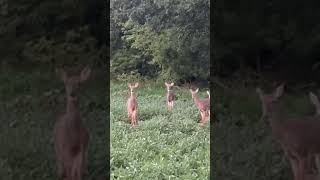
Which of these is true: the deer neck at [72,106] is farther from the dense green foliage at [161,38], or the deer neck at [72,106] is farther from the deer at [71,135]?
the dense green foliage at [161,38]

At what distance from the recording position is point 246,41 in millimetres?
1911

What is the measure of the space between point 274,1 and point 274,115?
45cm

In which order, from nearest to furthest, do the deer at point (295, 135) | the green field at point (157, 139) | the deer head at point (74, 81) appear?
the deer at point (295, 135) → the deer head at point (74, 81) → the green field at point (157, 139)

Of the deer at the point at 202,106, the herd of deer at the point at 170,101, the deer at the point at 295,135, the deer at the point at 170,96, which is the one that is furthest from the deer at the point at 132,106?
the deer at the point at 295,135

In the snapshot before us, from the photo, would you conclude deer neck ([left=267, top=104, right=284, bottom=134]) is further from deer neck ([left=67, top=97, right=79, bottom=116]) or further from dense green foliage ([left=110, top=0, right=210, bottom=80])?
dense green foliage ([left=110, top=0, right=210, bottom=80])

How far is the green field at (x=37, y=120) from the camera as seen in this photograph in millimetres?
1839

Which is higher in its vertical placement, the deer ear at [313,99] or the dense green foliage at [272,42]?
the dense green foliage at [272,42]

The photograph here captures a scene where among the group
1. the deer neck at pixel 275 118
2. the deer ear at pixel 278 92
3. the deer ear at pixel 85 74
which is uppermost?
the deer ear at pixel 85 74

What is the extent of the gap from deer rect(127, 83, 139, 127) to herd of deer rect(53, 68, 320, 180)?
45.6 inches

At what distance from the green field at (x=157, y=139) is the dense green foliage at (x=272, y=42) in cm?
76

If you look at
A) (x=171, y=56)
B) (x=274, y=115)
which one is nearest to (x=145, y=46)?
(x=171, y=56)

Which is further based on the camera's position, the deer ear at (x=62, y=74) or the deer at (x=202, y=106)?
the deer at (x=202, y=106)

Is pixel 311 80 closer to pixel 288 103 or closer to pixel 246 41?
pixel 288 103

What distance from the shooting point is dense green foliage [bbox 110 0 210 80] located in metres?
3.08
